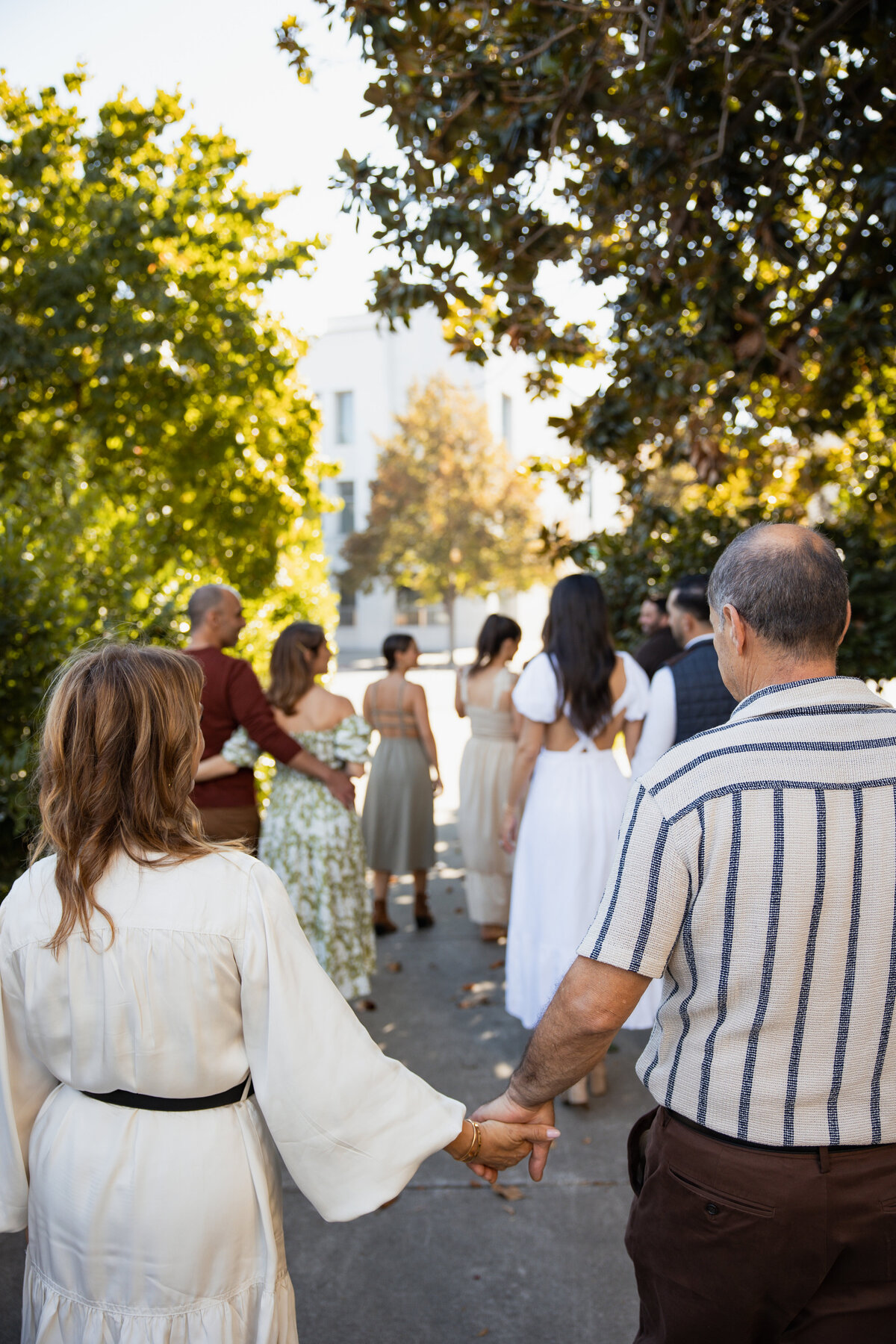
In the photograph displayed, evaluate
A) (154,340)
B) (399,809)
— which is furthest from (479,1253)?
(154,340)

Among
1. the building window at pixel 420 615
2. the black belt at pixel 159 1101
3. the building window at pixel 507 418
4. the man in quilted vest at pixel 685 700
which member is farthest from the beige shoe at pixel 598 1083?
the building window at pixel 507 418

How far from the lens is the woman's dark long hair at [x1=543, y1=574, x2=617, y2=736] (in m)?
4.50

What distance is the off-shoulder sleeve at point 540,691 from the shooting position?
15.1 feet

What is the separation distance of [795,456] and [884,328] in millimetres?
4658

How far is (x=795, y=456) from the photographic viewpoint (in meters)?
11.0

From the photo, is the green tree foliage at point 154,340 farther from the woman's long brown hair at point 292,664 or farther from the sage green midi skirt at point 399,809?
the woman's long brown hair at point 292,664

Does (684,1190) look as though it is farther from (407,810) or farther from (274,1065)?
(407,810)

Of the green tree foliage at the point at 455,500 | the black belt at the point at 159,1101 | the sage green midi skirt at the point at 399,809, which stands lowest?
the sage green midi skirt at the point at 399,809

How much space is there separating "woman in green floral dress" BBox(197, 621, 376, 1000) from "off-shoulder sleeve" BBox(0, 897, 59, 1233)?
3.22 metres

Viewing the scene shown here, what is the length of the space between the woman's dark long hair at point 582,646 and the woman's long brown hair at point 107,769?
282 cm

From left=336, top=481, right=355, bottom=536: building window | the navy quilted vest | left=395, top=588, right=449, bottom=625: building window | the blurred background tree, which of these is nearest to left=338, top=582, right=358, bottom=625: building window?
left=395, top=588, right=449, bottom=625: building window

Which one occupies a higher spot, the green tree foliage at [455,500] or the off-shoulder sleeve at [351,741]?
the green tree foliage at [455,500]

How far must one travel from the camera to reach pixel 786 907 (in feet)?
5.80

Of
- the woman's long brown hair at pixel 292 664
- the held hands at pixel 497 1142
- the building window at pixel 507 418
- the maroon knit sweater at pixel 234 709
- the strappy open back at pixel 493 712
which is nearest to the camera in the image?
the held hands at pixel 497 1142
